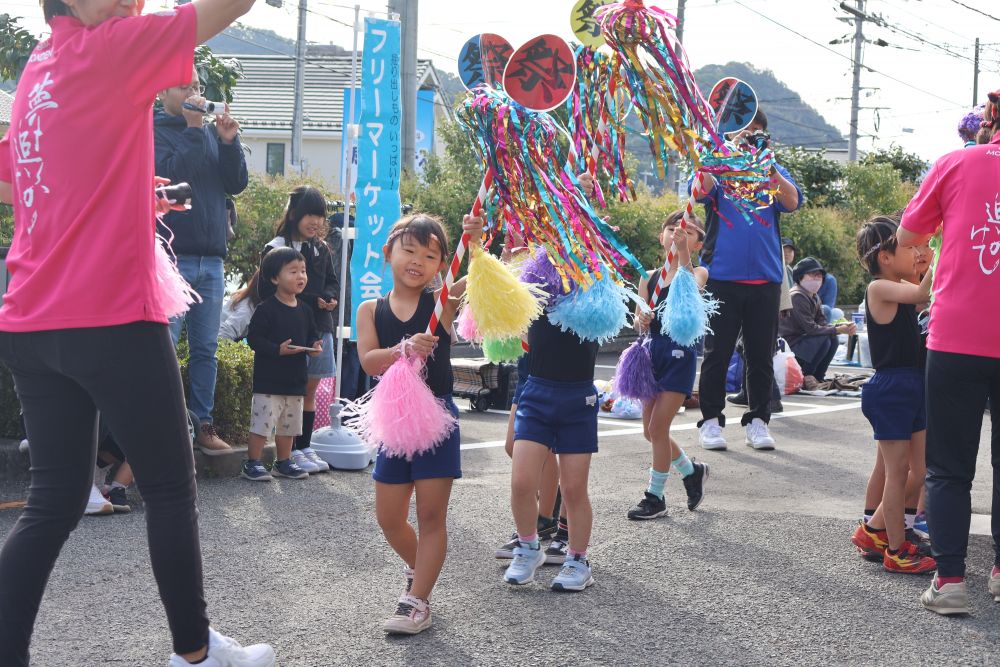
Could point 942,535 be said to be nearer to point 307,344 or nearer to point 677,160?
point 677,160

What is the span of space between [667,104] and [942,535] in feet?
6.67

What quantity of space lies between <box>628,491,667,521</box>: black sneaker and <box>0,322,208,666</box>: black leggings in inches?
115

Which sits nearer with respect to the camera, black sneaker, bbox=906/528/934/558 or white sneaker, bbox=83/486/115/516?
black sneaker, bbox=906/528/934/558

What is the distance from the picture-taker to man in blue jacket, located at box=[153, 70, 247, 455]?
6.29 meters

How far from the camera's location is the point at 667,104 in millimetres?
4715

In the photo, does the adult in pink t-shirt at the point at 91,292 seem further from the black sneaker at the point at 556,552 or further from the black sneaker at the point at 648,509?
the black sneaker at the point at 648,509

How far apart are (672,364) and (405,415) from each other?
218 centimetres

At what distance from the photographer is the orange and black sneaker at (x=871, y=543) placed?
4844mm

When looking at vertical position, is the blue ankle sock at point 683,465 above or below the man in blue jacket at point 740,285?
below

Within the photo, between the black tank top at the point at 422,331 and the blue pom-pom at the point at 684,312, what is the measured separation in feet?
5.78

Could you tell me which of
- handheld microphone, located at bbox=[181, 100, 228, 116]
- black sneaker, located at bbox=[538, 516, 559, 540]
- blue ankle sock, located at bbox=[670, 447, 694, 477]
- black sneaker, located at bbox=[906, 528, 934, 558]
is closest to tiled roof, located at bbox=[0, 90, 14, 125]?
handheld microphone, located at bbox=[181, 100, 228, 116]

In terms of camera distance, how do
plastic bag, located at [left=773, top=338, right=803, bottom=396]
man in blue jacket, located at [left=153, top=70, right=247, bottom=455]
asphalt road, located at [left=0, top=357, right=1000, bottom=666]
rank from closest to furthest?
asphalt road, located at [left=0, top=357, right=1000, bottom=666]
man in blue jacket, located at [left=153, top=70, right=247, bottom=455]
plastic bag, located at [left=773, top=338, right=803, bottom=396]

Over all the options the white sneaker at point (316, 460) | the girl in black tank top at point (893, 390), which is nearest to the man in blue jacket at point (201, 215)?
the white sneaker at point (316, 460)

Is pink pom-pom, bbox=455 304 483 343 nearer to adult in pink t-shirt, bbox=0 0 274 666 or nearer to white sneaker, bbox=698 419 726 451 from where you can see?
adult in pink t-shirt, bbox=0 0 274 666
